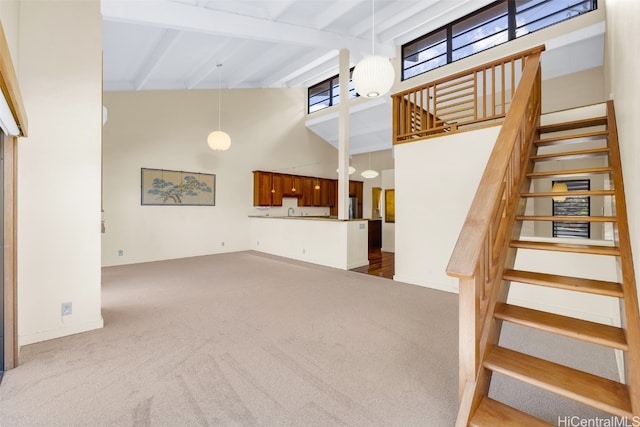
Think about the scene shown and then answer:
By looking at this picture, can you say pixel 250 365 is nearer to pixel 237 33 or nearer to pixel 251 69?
pixel 237 33

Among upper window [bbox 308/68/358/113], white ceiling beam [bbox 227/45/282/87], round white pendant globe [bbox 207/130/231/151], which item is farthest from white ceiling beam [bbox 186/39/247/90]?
upper window [bbox 308/68/358/113]

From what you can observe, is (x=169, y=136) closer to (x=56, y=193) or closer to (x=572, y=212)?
(x=56, y=193)

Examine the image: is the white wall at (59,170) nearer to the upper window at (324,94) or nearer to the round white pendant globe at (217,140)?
the round white pendant globe at (217,140)

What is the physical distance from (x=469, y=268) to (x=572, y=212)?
273 inches

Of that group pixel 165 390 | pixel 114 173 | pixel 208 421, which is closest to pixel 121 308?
pixel 165 390

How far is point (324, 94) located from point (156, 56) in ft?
15.6

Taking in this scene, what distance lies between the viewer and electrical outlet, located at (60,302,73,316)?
106 inches

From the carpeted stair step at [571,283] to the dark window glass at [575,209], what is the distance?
5.18 meters

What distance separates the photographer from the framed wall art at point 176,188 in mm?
6504

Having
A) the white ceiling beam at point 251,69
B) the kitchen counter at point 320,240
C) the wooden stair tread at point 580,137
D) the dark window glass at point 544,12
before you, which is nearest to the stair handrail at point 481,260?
the wooden stair tread at point 580,137

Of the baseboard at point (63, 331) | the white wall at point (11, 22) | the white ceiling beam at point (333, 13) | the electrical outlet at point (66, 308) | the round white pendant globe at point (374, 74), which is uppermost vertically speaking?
the white ceiling beam at point (333, 13)

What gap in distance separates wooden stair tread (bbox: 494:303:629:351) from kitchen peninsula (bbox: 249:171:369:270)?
402 cm

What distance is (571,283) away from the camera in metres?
1.76

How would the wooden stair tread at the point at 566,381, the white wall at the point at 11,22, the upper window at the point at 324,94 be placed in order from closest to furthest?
the wooden stair tread at the point at 566,381 → the white wall at the point at 11,22 → the upper window at the point at 324,94
